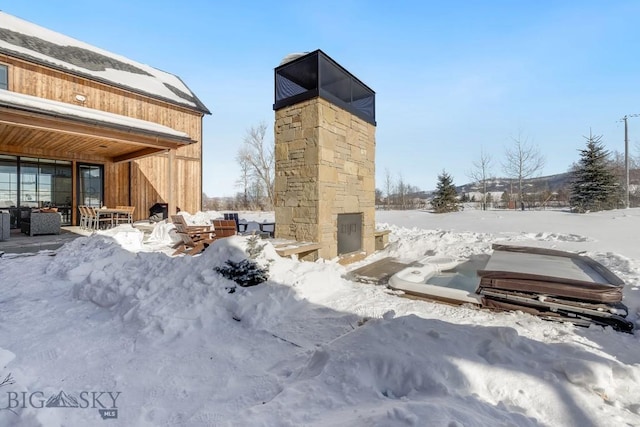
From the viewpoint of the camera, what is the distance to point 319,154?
594 centimetres

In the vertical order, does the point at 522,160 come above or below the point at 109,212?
above

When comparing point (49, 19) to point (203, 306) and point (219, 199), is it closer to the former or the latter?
point (203, 306)

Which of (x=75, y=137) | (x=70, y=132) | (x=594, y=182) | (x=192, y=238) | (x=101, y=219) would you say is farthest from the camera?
(x=594, y=182)

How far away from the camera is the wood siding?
32.7 feet

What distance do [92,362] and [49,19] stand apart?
683 inches

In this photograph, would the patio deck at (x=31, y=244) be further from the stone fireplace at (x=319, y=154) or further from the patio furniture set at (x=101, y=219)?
the stone fireplace at (x=319, y=154)

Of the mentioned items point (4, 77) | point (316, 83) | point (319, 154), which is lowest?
point (319, 154)

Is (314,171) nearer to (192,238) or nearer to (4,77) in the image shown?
(192,238)

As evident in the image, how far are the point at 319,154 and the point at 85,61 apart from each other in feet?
43.2

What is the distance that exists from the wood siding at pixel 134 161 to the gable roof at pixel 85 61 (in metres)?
0.29

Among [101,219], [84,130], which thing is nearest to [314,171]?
[84,130]

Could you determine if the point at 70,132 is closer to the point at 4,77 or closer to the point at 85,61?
the point at 4,77

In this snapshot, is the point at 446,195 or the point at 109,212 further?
the point at 446,195

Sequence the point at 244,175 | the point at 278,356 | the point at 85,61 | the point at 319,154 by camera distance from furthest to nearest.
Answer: the point at 244,175 → the point at 85,61 → the point at 319,154 → the point at 278,356
